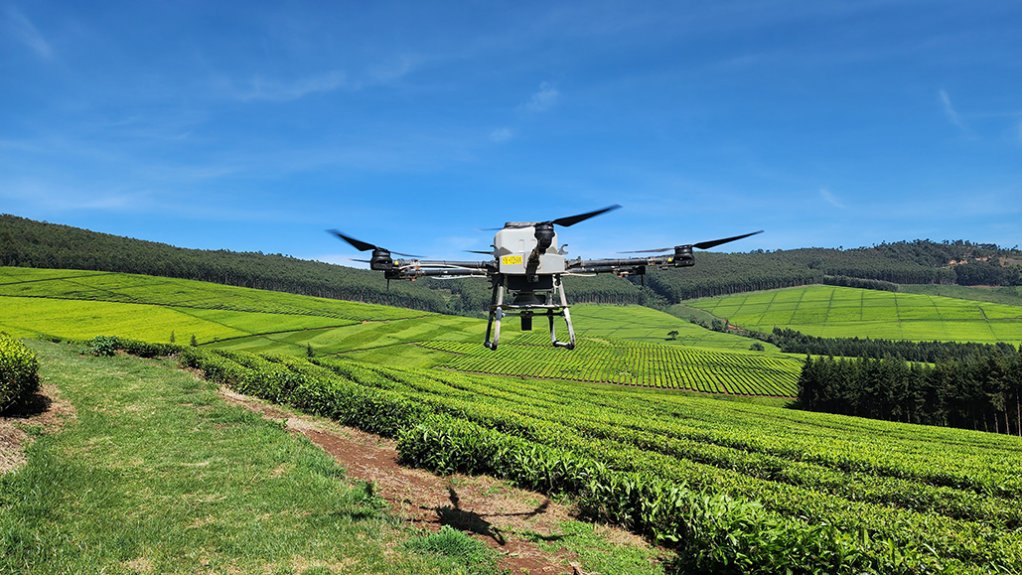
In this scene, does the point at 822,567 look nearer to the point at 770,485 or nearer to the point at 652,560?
the point at 652,560

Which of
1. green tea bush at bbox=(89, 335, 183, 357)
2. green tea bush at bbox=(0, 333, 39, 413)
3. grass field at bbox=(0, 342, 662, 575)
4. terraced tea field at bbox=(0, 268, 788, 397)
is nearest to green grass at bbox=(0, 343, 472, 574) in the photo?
grass field at bbox=(0, 342, 662, 575)

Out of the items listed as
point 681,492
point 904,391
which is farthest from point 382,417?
point 904,391

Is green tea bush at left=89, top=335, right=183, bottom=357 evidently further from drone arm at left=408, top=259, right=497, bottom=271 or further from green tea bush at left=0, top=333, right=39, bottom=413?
drone arm at left=408, top=259, right=497, bottom=271

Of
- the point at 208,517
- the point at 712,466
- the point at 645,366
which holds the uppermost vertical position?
the point at 208,517

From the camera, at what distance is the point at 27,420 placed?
1852cm

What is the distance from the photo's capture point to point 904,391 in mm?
73875

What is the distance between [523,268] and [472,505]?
831 cm

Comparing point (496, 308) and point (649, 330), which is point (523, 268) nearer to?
point (496, 308)

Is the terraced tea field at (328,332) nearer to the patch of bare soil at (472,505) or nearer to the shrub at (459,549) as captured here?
the patch of bare soil at (472,505)

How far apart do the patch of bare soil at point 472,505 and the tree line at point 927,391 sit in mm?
80035

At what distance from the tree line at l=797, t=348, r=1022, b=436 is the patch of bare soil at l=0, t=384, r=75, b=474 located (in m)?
90.8

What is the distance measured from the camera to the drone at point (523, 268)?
12664 millimetres

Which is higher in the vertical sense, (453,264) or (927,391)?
(453,264)

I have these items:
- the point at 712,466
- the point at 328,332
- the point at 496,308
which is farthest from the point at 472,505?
the point at 328,332
